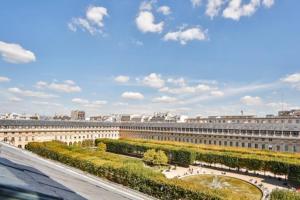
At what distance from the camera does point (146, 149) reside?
79.1 metres

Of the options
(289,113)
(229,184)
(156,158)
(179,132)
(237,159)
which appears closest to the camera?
(229,184)

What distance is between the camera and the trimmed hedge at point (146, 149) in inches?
2709

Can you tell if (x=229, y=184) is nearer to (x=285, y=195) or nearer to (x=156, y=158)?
(x=156, y=158)

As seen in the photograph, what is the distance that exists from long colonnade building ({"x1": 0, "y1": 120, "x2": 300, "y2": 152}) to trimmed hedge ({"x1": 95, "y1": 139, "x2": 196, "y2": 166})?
2591 centimetres

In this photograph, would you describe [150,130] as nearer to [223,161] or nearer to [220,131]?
[220,131]

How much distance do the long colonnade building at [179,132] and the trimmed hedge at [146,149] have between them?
25910 mm

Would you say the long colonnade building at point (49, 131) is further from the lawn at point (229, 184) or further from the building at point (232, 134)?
the lawn at point (229, 184)

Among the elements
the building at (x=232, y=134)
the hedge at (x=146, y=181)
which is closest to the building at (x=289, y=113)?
the building at (x=232, y=134)

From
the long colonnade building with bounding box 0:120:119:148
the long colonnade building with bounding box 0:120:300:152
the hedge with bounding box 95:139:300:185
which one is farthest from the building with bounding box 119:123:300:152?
the long colonnade building with bounding box 0:120:119:148

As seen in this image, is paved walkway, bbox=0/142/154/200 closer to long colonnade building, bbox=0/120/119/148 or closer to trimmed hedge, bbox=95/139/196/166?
trimmed hedge, bbox=95/139/196/166

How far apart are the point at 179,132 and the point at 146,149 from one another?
38.6m

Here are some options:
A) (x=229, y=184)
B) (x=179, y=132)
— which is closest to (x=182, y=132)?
(x=179, y=132)

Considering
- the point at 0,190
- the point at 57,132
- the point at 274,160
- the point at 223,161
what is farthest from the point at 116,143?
the point at 0,190

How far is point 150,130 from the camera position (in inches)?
4998
